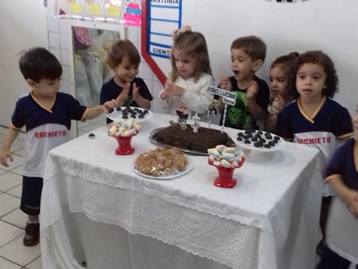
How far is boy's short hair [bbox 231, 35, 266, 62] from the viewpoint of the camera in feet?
5.92

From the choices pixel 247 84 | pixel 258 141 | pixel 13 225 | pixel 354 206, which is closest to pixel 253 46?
pixel 247 84

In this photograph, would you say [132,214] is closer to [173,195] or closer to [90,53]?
[173,195]

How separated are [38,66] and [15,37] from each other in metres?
1.65

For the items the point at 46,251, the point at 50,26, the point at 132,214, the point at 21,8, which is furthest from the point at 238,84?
the point at 21,8

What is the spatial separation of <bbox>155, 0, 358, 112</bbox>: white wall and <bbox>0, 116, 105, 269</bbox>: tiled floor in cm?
122

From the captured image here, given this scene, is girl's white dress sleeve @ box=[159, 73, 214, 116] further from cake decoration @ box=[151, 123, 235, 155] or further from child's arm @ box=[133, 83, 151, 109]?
cake decoration @ box=[151, 123, 235, 155]

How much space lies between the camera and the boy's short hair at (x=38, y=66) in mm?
1720

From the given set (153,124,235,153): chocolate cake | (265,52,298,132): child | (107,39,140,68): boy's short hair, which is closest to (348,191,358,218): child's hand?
(153,124,235,153): chocolate cake

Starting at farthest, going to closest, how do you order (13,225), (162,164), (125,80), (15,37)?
(15,37), (13,225), (125,80), (162,164)

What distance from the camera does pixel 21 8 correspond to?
9.78ft

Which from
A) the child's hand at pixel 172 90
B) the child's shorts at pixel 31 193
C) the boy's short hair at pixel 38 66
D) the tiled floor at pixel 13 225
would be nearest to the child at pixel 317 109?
the child's hand at pixel 172 90

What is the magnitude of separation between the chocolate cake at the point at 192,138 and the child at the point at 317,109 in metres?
0.37

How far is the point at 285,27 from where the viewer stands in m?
1.88

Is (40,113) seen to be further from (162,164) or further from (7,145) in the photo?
(162,164)
